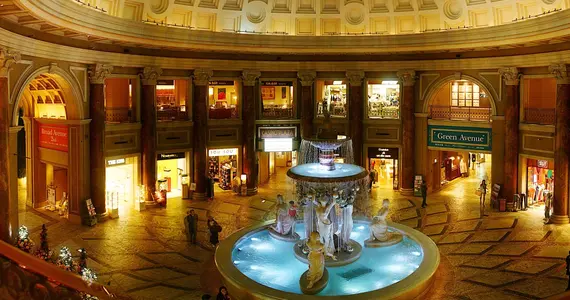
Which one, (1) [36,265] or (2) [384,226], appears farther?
(2) [384,226]

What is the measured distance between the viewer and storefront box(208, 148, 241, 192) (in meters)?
A: 27.9

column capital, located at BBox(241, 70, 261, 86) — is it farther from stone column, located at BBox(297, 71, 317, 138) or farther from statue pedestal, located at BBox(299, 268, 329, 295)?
statue pedestal, located at BBox(299, 268, 329, 295)

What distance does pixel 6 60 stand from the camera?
15195 millimetres

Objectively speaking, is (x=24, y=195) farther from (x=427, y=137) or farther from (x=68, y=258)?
(x=427, y=137)

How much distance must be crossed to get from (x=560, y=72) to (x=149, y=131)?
18.3 metres

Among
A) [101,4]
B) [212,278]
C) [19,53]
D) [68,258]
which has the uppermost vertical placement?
[101,4]

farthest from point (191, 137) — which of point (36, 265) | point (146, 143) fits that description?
point (36, 265)

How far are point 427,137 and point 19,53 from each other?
19543mm

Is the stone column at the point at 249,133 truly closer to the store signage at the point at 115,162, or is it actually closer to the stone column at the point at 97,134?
the store signage at the point at 115,162

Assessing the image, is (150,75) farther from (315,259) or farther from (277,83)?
(315,259)

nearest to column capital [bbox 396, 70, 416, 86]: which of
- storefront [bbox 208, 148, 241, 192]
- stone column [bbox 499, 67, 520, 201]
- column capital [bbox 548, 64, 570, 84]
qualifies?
stone column [bbox 499, 67, 520, 201]

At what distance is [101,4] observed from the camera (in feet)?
67.1

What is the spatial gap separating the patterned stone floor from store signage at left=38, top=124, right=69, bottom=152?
308 cm

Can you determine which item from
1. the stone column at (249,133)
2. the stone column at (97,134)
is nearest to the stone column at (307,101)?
the stone column at (249,133)
